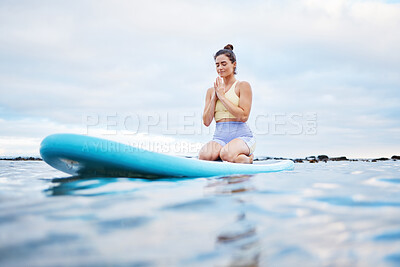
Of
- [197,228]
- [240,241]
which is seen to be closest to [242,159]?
[197,228]

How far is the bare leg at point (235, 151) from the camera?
4.84m

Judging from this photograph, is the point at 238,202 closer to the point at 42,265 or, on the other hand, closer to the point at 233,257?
the point at 233,257

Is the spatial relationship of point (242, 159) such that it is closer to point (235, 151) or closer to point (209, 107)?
point (235, 151)

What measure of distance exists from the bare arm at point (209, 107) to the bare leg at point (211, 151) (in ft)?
1.30

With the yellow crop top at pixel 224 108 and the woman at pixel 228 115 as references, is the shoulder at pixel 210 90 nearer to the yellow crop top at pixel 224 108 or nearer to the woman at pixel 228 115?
the woman at pixel 228 115

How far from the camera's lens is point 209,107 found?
513cm

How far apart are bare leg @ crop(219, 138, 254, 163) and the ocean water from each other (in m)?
2.17

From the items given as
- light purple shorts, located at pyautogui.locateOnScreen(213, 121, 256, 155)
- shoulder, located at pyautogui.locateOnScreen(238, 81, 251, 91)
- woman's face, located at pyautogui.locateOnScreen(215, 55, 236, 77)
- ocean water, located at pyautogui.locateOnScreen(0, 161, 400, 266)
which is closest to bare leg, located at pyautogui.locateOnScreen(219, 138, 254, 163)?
light purple shorts, located at pyautogui.locateOnScreen(213, 121, 256, 155)

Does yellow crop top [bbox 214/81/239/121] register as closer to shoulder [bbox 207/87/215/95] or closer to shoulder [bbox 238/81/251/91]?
shoulder [bbox 238/81/251/91]

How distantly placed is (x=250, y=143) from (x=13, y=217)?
3794mm

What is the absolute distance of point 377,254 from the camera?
1344 millimetres

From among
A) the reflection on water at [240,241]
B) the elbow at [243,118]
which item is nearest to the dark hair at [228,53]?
the elbow at [243,118]

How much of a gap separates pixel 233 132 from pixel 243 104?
1.59 feet

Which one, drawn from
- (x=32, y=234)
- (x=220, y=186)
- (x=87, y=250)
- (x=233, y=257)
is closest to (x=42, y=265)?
(x=87, y=250)
